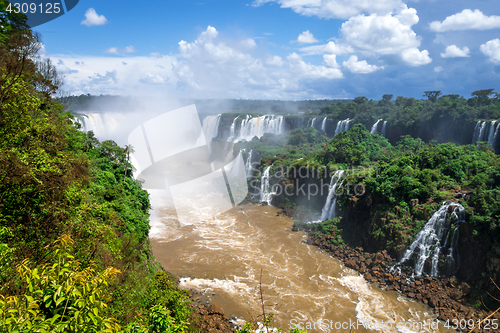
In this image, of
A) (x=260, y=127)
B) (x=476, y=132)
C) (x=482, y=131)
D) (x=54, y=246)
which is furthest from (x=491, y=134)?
(x=54, y=246)

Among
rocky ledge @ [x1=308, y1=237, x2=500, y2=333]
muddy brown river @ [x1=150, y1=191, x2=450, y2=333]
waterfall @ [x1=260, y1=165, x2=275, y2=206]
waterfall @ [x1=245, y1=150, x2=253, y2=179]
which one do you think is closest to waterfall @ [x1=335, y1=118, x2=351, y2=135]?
waterfall @ [x1=245, y1=150, x2=253, y2=179]

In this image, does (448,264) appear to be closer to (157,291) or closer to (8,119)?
(157,291)

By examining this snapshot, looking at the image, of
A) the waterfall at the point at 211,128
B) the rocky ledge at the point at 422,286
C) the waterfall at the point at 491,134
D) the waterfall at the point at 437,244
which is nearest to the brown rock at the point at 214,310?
the rocky ledge at the point at 422,286

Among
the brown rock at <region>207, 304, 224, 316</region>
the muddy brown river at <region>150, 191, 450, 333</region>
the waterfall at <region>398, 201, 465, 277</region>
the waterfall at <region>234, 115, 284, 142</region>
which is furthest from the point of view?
the waterfall at <region>234, 115, 284, 142</region>

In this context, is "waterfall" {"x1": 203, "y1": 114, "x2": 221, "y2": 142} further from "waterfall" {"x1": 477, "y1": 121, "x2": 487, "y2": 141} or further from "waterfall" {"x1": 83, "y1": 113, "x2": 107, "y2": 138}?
"waterfall" {"x1": 477, "y1": 121, "x2": 487, "y2": 141}

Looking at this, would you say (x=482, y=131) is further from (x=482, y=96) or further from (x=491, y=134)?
(x=482, y=96)

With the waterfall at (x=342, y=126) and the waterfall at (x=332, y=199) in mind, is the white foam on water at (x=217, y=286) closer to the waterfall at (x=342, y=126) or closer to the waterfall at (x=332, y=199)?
the waterfall at (x=332, y=199)
